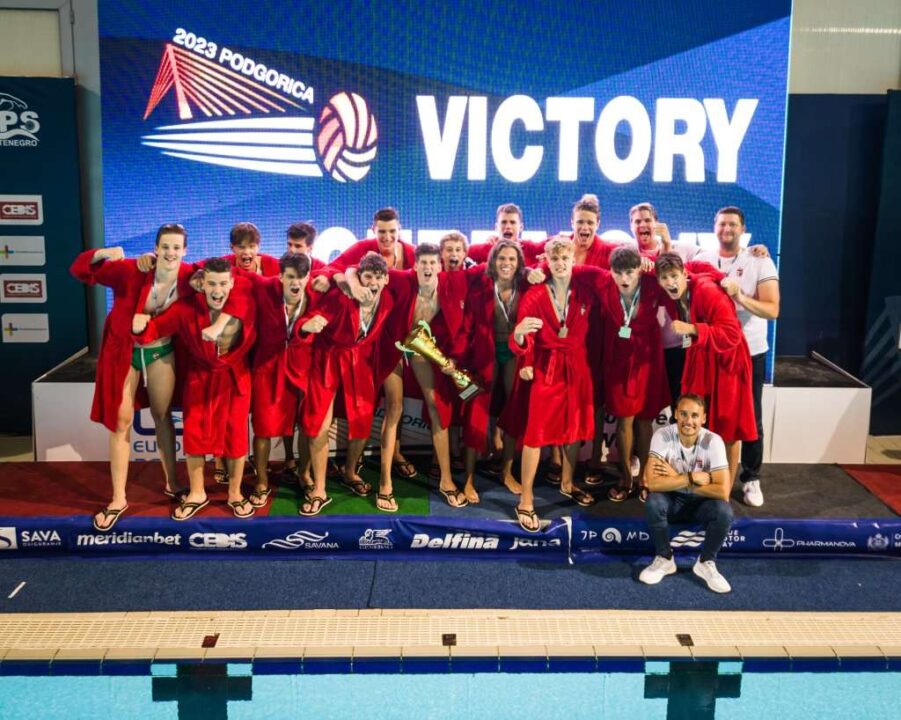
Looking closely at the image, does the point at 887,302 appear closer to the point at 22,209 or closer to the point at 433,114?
the point at 433,114

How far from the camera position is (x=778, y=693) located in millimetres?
4703

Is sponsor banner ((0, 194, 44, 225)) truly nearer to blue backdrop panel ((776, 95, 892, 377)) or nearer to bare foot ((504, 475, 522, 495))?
bare foot ((504, 475, 522, 495))

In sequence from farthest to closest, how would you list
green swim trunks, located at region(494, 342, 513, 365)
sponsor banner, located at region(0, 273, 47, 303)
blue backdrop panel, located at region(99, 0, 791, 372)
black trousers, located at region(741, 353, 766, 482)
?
1. sponsor banner, located at region(0, 273, 47, 303)
2. blue backdrop panel, located at region(99, 0, 791, 372)
3. black trousers, located at region(741, 353, 766, 482)
4. green swim trunks, located at region(494, 342, 513, 365)

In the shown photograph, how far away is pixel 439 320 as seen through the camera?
19.7ft

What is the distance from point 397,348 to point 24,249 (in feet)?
11.6

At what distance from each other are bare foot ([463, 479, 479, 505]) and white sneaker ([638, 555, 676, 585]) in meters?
1.12

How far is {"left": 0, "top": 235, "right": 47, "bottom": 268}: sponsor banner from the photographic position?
25.5 feet

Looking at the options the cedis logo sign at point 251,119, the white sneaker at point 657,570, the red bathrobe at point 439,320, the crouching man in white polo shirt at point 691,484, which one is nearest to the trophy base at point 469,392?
the red bathrobe at point 439,320

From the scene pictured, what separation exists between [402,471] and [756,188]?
3099 mm

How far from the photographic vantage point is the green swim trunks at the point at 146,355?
566 centimetres

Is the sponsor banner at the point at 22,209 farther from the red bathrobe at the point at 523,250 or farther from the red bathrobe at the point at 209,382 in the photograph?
the red bathrobe at the point at 523,250

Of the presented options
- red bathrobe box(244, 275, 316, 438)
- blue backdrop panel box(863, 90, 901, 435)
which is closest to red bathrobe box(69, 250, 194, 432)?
red bathrobe box(244, 275, 316, 438)

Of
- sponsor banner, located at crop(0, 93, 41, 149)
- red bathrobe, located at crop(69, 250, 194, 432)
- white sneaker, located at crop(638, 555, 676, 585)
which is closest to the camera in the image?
white sneaker, located at crop(638, 555, 676, 585)

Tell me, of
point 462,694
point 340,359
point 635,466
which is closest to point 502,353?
point 340,359
